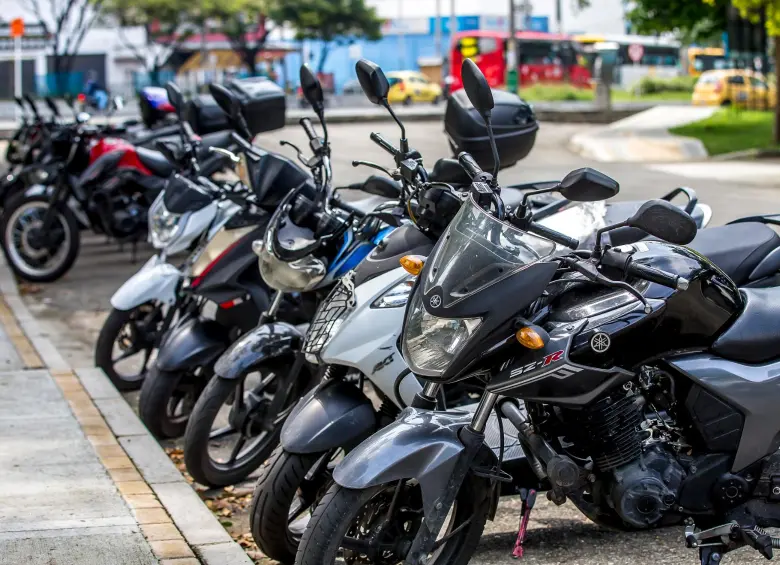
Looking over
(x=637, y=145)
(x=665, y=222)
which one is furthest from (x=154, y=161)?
(x=637, y=145)

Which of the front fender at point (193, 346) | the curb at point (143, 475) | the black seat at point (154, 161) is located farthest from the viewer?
the black seat at point (154, 161)

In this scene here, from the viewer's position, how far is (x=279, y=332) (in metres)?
5.16

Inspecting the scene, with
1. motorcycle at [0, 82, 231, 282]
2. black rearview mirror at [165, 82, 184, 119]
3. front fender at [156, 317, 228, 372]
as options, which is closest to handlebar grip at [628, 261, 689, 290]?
front fender at [156, 317, 228, 372]

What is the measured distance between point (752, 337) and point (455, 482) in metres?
1.00

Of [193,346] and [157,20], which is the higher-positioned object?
[157,20]

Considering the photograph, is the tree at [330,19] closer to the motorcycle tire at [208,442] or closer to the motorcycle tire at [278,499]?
→ the motorcycle tire at [208,442]

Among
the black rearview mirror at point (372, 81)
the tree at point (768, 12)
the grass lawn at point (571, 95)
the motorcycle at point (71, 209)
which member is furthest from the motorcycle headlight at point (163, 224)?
the grass lawn at point (571, 95)

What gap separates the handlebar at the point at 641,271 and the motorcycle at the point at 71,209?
290 inches

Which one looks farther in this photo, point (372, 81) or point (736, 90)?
point (736, 90)

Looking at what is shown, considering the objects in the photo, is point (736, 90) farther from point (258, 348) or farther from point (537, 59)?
point (258, 348)

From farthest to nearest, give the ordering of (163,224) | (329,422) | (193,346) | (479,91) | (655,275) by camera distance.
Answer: (163,224)
(193,346)
(329,422)
(479,91)
(655,275)

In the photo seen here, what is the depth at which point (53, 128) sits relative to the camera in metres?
11.5

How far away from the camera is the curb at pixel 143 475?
14.8ft

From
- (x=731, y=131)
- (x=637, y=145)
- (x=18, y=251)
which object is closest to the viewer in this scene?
(x=18, y=251)
